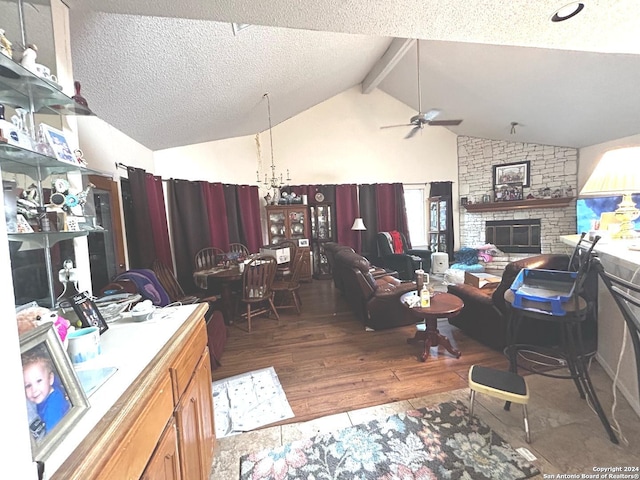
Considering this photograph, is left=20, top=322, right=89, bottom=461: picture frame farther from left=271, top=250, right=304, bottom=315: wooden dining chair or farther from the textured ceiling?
left=271, top=250, right=304, bottom=315: wooden dining chair

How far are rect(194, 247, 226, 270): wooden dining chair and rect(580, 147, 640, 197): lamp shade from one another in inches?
164

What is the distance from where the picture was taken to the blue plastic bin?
1.65 m

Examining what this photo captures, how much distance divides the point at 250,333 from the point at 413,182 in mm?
5089

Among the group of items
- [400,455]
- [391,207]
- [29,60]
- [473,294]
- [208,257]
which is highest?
[29,60]

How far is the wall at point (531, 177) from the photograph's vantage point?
5.48 metres

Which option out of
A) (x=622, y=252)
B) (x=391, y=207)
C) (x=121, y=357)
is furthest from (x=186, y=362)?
(x=391, y=207)

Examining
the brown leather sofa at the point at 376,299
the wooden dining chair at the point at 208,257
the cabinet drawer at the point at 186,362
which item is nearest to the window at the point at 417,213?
the brown leather sofa at the point at 376,299

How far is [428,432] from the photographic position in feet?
5.57

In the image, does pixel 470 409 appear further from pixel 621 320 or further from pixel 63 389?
pixel 63 389

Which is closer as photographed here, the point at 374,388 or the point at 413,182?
the point at 374,388

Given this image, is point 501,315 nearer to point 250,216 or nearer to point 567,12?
point 567,12

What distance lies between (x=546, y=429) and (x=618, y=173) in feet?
5.56

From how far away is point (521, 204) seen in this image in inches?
227

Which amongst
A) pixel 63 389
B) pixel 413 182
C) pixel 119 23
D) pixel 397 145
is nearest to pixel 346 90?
pixel 397 145
